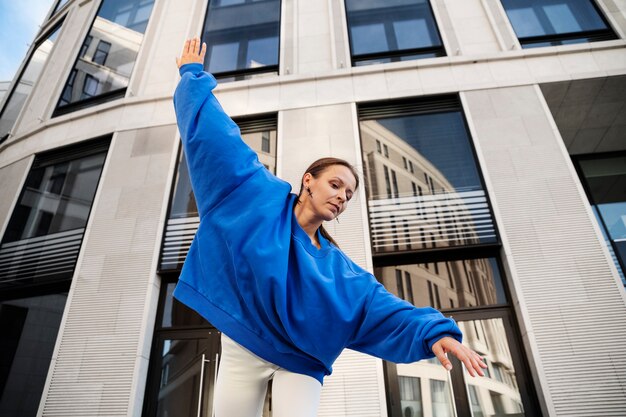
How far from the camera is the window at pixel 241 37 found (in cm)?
859

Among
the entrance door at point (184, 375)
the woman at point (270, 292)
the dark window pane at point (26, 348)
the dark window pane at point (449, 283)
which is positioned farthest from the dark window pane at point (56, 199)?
the woman at point (270, 292)

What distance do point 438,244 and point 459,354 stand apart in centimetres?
497

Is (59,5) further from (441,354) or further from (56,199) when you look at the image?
(441,354)

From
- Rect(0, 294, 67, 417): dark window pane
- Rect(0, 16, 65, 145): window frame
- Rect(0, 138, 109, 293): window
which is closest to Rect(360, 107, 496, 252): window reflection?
Rect(0, 138, 109, 293): window

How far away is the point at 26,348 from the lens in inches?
258

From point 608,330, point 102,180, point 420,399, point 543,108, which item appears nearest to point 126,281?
point 102,180

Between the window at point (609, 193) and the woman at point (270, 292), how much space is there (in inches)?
266

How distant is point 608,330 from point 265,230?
5.49 metres

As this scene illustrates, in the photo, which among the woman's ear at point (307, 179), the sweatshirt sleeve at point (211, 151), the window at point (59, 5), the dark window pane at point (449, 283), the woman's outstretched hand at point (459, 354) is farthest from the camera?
the window at point (59, 5)

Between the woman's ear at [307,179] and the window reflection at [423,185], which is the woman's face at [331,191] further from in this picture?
the window reflection at [423,185]

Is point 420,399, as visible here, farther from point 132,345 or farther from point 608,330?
point 132,345

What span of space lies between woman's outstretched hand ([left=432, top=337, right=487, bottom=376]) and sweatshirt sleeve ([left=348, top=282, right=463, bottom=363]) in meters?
0.03

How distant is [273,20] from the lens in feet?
29.8

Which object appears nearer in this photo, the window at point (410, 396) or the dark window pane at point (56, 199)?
the window at point (410, 396)
